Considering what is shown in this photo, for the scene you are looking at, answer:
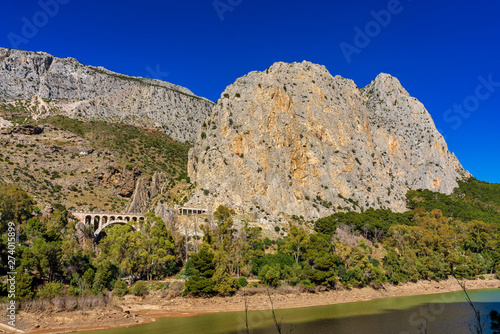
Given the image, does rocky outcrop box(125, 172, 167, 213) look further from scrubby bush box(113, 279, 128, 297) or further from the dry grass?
the dry grass

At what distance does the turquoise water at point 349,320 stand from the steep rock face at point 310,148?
38.6m

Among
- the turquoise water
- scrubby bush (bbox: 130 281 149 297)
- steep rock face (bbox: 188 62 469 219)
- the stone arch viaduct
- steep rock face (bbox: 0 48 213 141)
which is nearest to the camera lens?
the turquoise water

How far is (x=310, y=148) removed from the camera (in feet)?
334

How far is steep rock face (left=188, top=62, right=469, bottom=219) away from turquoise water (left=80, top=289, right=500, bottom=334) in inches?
1521

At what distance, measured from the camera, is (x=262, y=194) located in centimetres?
8281

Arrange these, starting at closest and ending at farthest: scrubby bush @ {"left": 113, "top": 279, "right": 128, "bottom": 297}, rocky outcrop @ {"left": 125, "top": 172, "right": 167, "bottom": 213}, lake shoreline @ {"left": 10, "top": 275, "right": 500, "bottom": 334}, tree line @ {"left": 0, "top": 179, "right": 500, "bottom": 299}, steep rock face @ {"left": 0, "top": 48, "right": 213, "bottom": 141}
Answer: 1. lake shoreline @ {"left": 10, "top": 275, "right": 500, "bottom": 334}
2. tree line @ {"left": 0, "top": 179, "right": 500, "bottom": 299}
3. scrubby bush @ {"left": 113, "top": 279, "right": 128, "bottom": 297}
4. rocky outcrop @ {"left": 125, "top": 172, "right": 167, "bottom": 213}
5. steep rock face @ {"left": 0, "top": 48, "right": 213, "bottom": 141}

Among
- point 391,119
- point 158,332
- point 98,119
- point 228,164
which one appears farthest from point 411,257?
point 98,119

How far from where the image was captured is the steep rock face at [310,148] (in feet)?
277

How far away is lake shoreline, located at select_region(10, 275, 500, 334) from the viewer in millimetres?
35281

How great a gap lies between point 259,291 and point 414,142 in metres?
111

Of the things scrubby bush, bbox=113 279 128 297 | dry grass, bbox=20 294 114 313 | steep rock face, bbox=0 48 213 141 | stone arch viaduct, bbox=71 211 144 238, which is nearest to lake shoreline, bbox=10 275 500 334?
dry grass, bbox=20 294 114 313

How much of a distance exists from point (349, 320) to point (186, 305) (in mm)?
21710

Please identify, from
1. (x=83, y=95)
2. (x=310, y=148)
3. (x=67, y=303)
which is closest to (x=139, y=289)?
(x=67, y=303)

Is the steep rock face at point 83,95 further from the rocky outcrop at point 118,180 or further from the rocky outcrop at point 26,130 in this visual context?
the rocky outcrop at point 118,180
